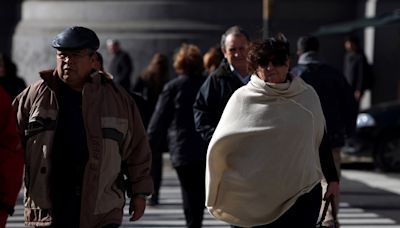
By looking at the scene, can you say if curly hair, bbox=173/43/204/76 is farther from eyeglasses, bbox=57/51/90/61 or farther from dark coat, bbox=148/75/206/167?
eyeglasses, bbox=57/51/90/61

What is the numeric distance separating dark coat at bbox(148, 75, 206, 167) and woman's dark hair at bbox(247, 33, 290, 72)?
3.29m

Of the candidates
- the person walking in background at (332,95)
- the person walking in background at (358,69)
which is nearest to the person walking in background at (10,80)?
the person walking in background at (332,95)

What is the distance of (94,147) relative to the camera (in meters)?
6.75

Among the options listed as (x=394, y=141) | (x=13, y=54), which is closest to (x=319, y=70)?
(x=394, y=141)

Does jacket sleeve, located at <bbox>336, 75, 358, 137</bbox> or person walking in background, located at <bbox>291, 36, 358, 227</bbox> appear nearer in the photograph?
person walking in background, located at <bbox>291, 36, 358, 227</bbox>

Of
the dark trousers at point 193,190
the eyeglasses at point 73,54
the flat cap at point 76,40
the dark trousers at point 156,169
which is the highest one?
the flat cap at point 76,40

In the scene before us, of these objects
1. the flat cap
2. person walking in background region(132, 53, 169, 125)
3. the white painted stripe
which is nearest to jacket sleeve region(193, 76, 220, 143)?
the flat cap

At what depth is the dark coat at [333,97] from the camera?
11031 mm

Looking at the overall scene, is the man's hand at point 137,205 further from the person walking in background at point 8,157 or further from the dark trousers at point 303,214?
the person walking in background at point 8,157

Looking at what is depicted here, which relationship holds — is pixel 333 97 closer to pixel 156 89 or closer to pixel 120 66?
pixel 156 89

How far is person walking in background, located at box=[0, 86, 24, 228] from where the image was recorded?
19.0 ft

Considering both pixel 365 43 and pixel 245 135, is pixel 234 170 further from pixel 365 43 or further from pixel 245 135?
pixel 365 43

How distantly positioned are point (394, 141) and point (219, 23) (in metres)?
8.53

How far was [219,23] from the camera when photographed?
1012 inches
